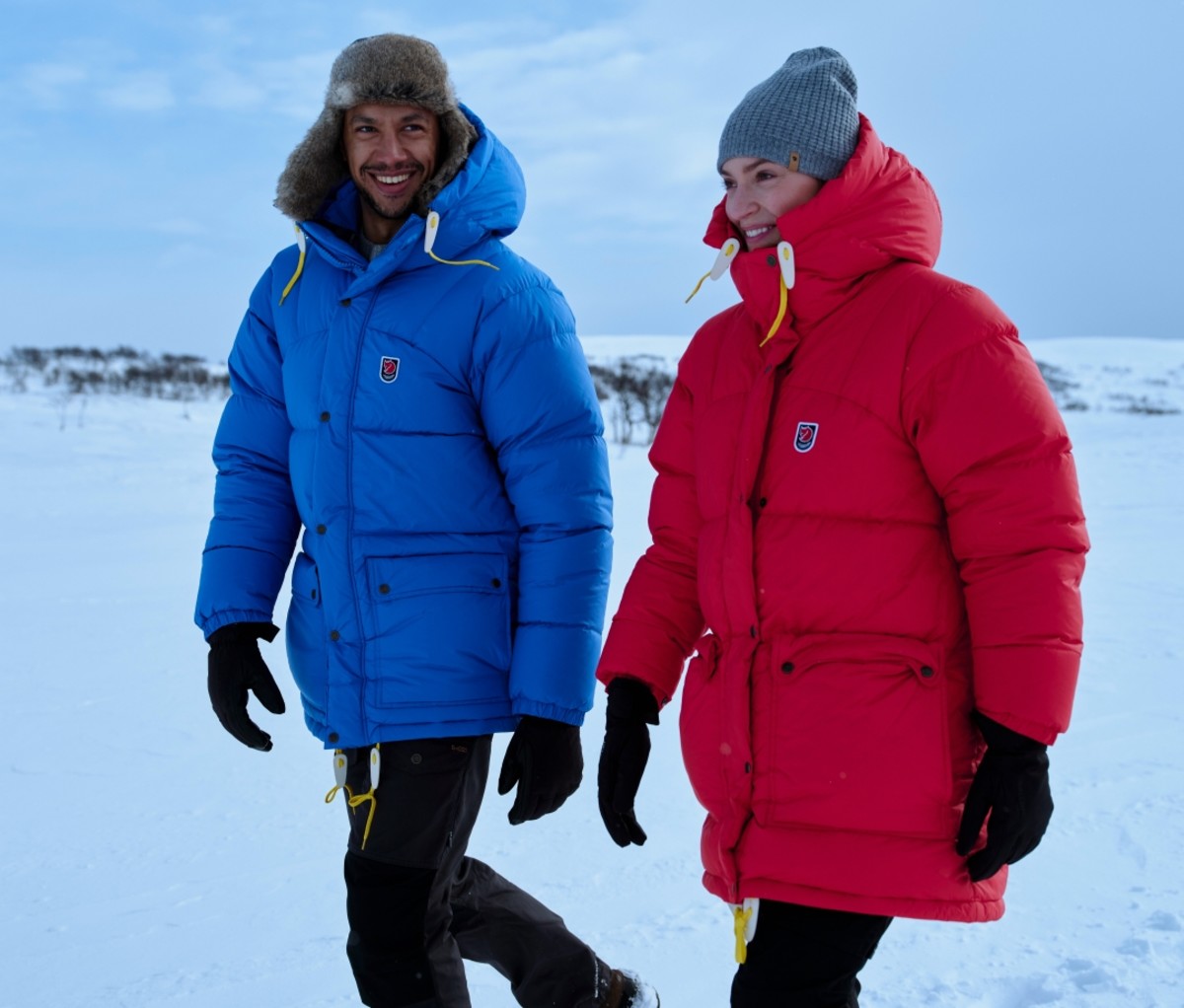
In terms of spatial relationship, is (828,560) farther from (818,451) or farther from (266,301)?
(266,301)

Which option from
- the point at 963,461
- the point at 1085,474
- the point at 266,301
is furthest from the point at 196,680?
the point at 1085,474

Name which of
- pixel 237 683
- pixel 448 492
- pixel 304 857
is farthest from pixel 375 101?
pixel 304 857

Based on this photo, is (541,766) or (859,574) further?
(541,766)

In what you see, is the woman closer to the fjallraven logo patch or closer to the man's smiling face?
the fjallraven logo patch

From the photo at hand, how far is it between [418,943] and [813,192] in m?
1.56

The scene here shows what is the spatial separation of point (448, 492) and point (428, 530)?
3.2 inches

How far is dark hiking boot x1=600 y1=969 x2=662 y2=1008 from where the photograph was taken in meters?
2.34

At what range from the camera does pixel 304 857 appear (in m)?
3.18

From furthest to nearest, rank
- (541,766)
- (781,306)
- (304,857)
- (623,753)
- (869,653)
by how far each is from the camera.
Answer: (304,857)
(541,766)
(623,753)
(781,306)
(869,653)

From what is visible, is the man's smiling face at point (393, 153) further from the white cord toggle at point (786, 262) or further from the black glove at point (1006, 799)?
the black glove at point (1006, 799)

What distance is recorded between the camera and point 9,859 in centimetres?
310

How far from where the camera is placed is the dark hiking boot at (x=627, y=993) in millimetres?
2338

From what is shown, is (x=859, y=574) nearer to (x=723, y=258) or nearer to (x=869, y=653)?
(x=869, y=653)

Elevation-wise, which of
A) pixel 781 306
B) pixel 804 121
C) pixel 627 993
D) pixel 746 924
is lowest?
pixel 627 993
